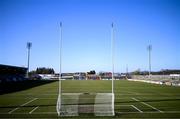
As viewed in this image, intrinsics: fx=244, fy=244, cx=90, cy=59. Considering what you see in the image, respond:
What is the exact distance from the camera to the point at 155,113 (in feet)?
51.0

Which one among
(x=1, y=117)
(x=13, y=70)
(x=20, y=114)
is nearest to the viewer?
(x=1, y=117)

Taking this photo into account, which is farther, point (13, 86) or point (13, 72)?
point (13, 72)

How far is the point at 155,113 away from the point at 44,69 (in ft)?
449

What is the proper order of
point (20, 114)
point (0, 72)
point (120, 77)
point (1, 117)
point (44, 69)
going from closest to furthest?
point (1, 117) → point (20, 114) → point (0, 72) → point (120, 77) → point (44, 69)

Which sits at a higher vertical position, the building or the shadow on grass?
the building

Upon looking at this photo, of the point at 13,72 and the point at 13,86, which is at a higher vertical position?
the point at 13,72

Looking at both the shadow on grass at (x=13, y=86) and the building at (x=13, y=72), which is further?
the building at (x=13, y=72)

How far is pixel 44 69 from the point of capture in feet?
488


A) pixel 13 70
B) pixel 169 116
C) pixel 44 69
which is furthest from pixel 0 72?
pixel 44 69

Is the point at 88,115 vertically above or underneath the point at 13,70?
underneath

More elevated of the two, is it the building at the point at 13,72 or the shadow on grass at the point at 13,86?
the building at the point at 13,72

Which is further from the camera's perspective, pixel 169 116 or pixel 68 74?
pixel 68 74

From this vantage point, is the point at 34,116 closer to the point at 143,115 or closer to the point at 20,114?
the point at 20,114

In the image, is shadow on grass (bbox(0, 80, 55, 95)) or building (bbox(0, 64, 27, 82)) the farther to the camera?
building (bbox(0, 64, 27, 82))
